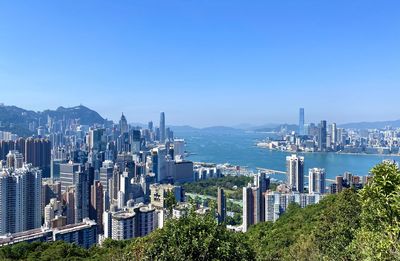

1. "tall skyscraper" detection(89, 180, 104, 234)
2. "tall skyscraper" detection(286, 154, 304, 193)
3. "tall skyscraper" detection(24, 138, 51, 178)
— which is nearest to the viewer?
"tall skyscraper" detection(89, 180, 104, 234)

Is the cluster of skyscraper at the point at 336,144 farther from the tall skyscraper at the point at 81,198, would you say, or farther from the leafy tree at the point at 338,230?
the leafy tree at the point at 338,230

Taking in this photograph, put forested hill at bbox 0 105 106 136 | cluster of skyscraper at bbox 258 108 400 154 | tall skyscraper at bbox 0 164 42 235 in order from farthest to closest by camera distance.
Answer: forested hill at bbox 0 105 106 136 < cluster of skyscraper at bbox 258 108 400 154 < tall skyscraper at bbox 0 164 42 235

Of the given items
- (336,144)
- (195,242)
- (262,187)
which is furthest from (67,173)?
(336,144)

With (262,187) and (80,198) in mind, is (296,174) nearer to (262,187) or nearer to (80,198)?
(262,187)

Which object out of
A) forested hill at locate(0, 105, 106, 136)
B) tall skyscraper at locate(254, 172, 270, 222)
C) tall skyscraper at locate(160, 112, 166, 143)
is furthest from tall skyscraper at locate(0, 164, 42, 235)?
tall skyscraper at locate(160, 112, 166, 143)

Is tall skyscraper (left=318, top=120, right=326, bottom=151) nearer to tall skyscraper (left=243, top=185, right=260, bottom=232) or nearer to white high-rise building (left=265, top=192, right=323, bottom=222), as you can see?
white high-rise building (left=265, top=192, right=323, bottom=222)

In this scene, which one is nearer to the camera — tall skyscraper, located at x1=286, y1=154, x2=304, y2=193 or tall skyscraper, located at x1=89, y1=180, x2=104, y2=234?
tall skyscraper, located at x1=89, y1=180, x2=104, y2=234
